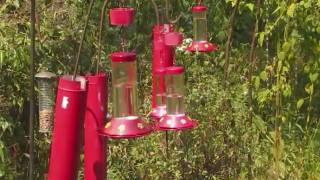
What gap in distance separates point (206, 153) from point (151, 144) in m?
0.34

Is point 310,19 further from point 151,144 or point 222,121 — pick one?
point 151,144

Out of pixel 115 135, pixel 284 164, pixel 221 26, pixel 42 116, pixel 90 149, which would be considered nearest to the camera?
pixel 115 135

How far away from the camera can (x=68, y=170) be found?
1.95 m

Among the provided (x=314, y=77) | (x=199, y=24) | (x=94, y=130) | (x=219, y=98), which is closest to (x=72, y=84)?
(x=94, y=130)

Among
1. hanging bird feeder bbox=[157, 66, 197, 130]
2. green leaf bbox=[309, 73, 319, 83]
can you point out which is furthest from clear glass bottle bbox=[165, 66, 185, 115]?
green leaf bbox=[309, 73, 319, 83]

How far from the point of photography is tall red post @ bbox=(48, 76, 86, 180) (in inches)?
76.0

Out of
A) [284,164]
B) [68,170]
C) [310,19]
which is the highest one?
[310,19]

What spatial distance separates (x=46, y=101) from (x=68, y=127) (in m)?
1.26

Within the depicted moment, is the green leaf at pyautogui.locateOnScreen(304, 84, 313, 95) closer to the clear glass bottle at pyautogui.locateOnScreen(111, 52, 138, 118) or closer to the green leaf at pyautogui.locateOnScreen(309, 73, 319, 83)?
the green leaf at pyautogui.locateOnScreen(309, 73, 319, 83)

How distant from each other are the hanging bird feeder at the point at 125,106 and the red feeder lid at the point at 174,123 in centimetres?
21

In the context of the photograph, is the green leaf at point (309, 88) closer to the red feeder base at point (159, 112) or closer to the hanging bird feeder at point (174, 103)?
the red feeder base at point (159, 112)

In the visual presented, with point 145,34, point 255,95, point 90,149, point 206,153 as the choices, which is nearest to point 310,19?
point 255,95

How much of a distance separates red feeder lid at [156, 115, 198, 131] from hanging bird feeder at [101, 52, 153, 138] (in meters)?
0.21

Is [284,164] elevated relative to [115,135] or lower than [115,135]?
lower
